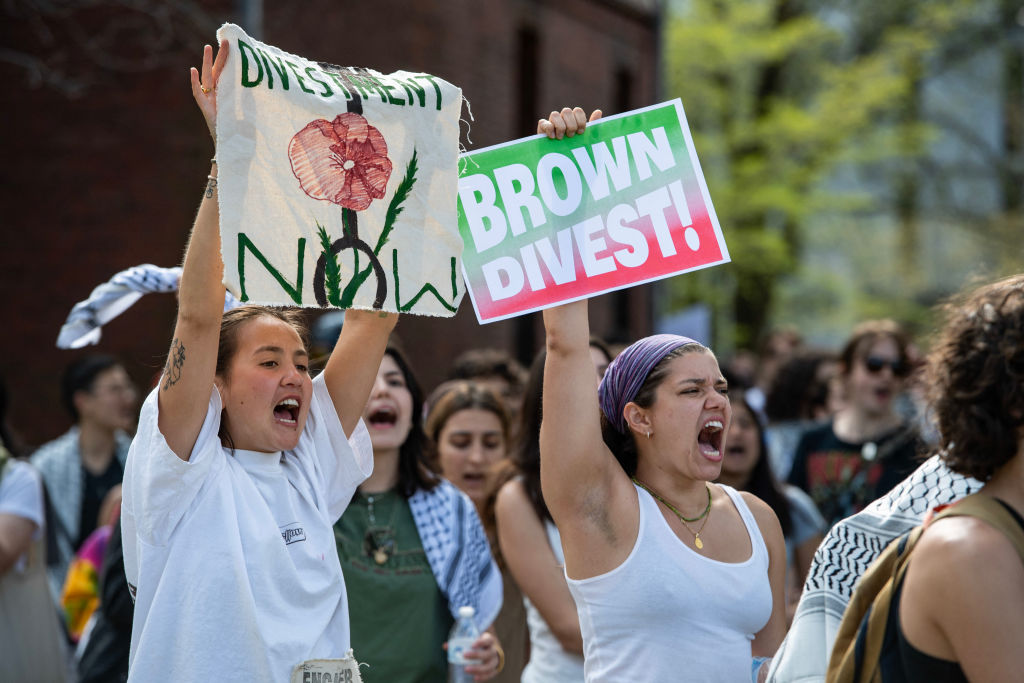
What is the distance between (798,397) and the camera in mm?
8555

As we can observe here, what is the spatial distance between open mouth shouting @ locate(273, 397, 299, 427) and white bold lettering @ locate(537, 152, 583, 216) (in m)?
0.89

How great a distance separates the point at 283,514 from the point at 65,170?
8991mm

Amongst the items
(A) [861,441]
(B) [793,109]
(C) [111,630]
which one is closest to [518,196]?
(C) [111,630]

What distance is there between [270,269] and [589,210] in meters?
0.95

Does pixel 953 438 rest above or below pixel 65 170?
below

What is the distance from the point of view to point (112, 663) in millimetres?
4172

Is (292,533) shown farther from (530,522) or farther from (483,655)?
(530,522)

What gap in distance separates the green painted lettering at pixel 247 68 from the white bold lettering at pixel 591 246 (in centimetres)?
96

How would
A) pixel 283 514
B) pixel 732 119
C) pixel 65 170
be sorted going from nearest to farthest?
pixel 283 514 < pixel 65 170 < pixel 732 119

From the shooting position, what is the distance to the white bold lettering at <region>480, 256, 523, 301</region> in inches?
129

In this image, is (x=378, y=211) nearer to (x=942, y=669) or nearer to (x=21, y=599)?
(x=942, y=669)

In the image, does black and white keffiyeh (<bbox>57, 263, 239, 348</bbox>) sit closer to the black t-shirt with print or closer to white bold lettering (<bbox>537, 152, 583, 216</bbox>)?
white bold lettering (<bbox>537, 152, 583, 216</bbox>)

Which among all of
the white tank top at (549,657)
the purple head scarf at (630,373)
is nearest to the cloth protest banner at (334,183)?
the purple head scarf at (630,373)

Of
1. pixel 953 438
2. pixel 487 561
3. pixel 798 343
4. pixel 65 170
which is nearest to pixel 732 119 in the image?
pixel 798 343
